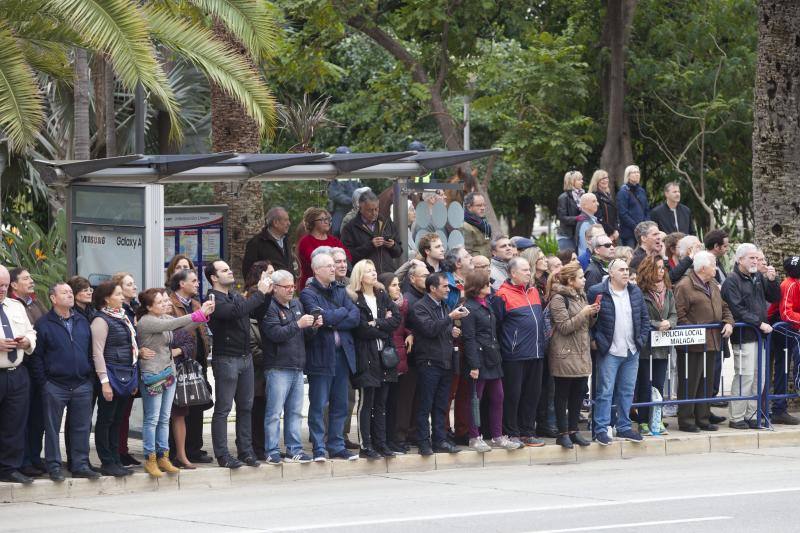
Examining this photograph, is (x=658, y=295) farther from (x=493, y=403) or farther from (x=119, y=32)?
(x=119, y=32)

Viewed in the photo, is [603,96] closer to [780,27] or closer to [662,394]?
[780,27]

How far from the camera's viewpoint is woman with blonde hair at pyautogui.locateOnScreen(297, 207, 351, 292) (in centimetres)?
1533

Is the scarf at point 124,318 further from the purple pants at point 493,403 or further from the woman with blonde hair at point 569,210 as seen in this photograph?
the woman with blonde hair at point 569,210

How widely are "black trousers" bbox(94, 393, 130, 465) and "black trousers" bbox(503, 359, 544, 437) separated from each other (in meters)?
3.77

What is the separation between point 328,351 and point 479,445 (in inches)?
71.0

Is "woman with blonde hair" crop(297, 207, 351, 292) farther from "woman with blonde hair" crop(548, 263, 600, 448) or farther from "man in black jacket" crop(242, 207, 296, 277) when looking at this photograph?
"woman with blonde hair" crop(548, 263, 600, 448)

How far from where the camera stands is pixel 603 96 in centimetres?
3094

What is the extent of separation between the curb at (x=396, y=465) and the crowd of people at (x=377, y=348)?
11cm

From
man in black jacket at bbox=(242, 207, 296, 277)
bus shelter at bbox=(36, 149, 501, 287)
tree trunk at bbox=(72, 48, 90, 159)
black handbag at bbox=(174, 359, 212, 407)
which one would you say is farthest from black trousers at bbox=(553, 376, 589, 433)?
tree trunk at bbox=(72, 48, 90, 159)

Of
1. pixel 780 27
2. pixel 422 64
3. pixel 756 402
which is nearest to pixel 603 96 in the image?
pixel 422 64

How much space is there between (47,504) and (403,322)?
3738 millimetres

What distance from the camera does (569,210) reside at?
60.0 ft

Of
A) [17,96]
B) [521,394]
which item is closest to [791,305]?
[521,394]

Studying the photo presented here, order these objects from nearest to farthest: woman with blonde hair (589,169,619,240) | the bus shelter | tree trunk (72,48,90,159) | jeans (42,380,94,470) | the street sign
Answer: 1. jeans (42,380,94,470)
2. the bus shelter
3. the street sign
4. woman with blonde hair (589,169,619,240)
5. tree trunk (72,48,90,159)
